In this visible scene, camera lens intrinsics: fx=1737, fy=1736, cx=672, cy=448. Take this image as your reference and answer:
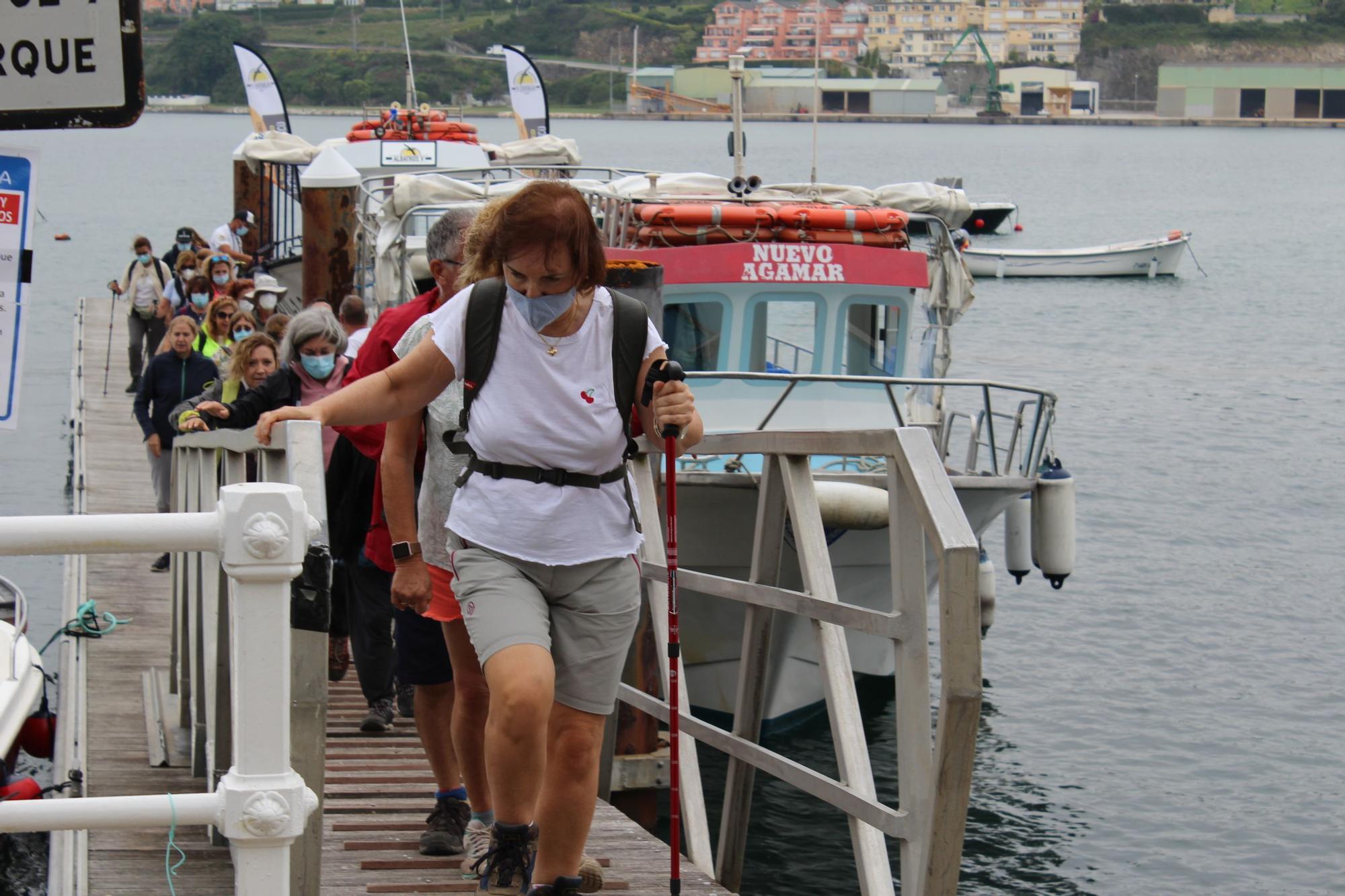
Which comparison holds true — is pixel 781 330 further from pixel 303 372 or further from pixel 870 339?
pixel 303 372

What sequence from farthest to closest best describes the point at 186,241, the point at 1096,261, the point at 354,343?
the point at 1096,261 < the point at 186,241 < the point at 354,343

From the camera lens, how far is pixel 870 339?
1321cm

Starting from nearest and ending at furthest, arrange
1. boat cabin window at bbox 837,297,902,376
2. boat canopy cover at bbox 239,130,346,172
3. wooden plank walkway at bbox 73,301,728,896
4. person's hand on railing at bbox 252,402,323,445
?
person's hand on railing at bbox 252,402,323,445 < wooden plank walkway at bbox 73,301,728,896 < boat cabin window at bbox 837,297,902,376 < boat canopy cover at bbox 239,130,346,172

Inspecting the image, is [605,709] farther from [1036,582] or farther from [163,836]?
[1036,582]

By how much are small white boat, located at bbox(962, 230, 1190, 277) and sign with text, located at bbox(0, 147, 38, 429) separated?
52361 mm

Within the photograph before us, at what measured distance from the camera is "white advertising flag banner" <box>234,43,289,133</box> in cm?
3061

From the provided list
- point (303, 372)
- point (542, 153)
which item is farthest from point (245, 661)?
point (542, 153)

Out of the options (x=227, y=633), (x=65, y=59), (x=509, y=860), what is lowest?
(x=509, y=860)

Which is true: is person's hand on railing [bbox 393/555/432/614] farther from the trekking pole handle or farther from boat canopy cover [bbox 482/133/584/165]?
boat canopy cover [bbox 482/133/584/165]

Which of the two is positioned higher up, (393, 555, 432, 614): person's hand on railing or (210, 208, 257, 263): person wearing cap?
(210, 208, 257, 263): person wearing cap

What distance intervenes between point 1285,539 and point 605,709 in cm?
1803

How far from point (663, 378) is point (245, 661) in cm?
154

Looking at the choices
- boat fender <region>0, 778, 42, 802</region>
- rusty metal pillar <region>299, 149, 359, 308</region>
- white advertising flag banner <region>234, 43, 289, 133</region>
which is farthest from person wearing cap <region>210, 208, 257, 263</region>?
boat fender <region>0, 778, 42, 802</region>

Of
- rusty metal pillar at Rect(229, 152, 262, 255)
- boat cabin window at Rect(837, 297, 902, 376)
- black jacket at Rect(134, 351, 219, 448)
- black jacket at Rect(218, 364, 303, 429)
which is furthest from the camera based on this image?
rusty metal pillar at Rect(229, 152, 262, 255)
